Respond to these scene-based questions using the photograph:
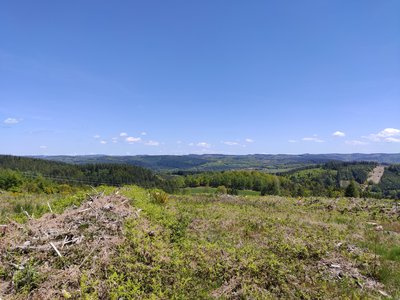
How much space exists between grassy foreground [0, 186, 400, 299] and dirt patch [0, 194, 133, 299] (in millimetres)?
250

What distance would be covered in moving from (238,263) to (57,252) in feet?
15.7

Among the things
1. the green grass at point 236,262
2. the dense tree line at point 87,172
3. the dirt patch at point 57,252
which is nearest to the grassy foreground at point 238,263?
the green grass at point 236,262

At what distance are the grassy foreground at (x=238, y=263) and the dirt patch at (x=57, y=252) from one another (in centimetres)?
25

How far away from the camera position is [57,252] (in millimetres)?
6699

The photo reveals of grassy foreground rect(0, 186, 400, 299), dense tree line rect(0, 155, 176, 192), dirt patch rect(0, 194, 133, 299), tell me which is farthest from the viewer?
dense tree line rect(0, 155, 176, 192)

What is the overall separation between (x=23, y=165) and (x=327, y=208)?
536 ft

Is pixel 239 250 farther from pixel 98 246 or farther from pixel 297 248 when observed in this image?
pixel 98 246

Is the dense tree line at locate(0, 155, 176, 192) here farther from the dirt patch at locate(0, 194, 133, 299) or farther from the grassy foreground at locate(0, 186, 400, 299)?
the dirt patch at locate(0, 194, 133, 299)

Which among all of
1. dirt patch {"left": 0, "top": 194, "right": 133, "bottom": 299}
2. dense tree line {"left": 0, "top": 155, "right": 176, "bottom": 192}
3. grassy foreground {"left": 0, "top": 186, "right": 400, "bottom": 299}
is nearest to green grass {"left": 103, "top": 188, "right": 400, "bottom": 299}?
grassy foreground {"left": 0, "top": 186, "right": 400, "bottom": 299}

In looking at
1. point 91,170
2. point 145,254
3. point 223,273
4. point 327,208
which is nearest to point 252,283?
point 223,273

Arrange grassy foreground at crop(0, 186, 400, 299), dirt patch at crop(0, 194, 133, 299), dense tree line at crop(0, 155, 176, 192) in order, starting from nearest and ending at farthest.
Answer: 1. dirt patch at crop(0, 194, 133, 299)
2. grassy foreground at crop(0, 186, 400, 299)
3. dense tree line at crop(0, 155, 176, 192)

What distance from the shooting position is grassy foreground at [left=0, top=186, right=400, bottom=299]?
623 cm

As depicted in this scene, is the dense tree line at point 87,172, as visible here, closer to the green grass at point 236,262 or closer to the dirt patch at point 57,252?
the green grass at point 236,262

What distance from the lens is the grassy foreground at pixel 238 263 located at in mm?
6227
